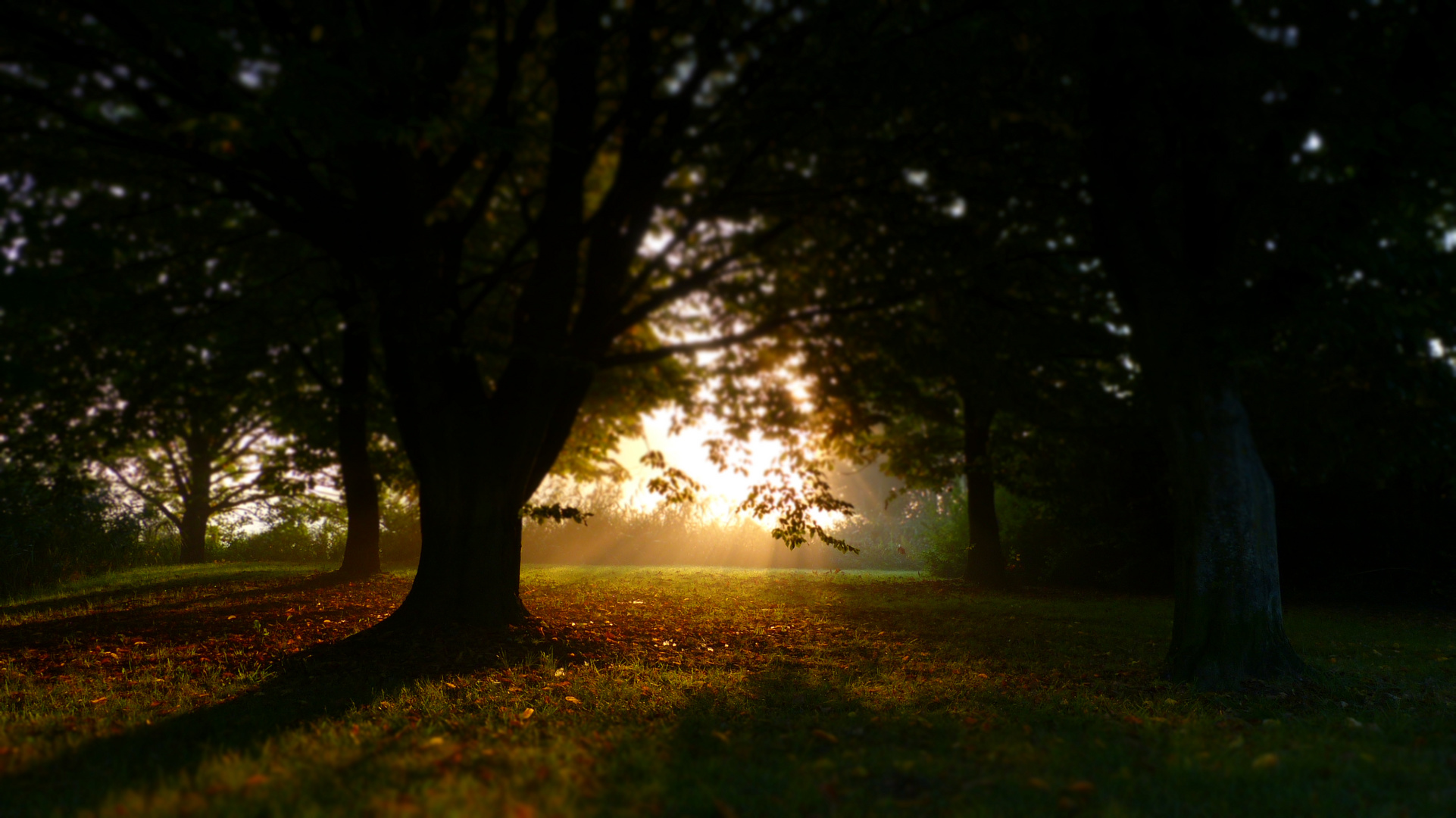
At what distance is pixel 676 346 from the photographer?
30.5 feet

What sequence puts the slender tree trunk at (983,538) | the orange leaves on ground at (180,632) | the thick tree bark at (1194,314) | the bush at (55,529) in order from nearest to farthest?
1. the thick tree bark at (1194,314)
2. the orange leaves on ground at (180,632)
3. the bush at (55,529)
4. the slender tree trunk at (983,538)

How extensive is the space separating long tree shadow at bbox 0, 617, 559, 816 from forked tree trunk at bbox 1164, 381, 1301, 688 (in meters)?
6.06

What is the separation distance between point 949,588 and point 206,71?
15866mm

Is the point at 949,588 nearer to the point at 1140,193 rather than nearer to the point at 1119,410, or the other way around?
the point at 1119,410

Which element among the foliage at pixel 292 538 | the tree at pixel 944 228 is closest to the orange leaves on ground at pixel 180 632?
the tree at pixel 944 228

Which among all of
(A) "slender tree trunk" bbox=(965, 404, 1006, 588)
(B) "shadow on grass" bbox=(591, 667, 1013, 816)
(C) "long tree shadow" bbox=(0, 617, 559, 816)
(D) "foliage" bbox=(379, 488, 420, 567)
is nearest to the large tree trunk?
(C) "long tree shadow" bbox=(0, 617, 559, 816)

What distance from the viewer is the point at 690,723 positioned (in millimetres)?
5059

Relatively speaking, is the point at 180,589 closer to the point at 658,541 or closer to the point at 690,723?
the point at 690,723

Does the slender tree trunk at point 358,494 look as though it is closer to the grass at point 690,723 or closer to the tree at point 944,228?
the grass at point 690,723

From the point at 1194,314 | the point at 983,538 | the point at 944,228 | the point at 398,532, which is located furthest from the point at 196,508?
the point at 1194,314

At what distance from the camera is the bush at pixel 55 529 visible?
13.2m

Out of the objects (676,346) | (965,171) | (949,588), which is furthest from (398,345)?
(949,588)

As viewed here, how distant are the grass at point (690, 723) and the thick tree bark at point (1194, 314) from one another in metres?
0.61

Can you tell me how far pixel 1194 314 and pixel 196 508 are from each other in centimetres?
3132
